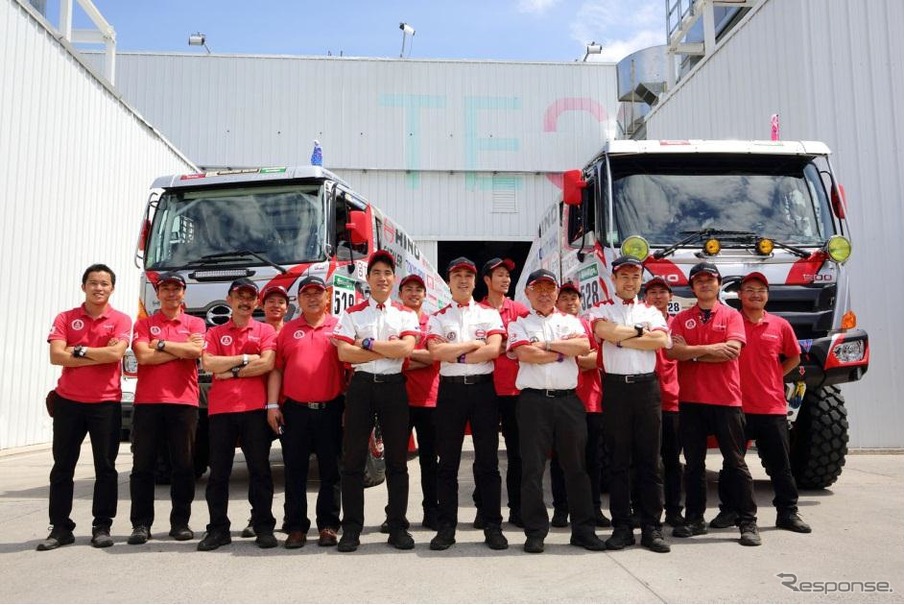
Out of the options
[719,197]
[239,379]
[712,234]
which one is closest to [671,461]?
[712,234]

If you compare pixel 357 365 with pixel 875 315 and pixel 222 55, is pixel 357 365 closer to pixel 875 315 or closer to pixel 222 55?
pixel 875 315

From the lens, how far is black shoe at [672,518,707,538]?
516cm

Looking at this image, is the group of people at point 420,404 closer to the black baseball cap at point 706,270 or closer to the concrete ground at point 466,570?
the black baseball cap at point 706,270

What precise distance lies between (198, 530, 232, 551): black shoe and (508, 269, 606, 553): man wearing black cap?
2.05 m

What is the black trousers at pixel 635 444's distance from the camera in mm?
4891

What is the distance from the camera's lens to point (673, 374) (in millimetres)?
5559

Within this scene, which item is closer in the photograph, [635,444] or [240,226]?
[635,444]

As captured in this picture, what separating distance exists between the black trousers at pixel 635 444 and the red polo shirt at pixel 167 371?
9.75ft

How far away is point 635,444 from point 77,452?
3885 millimetres

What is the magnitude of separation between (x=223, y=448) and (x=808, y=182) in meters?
5.63

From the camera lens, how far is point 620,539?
4.82 meters

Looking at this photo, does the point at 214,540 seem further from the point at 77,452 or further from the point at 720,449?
the point at 720,449

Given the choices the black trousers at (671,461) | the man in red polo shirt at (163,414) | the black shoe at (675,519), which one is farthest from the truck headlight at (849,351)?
the man in red polo shirt at (163,414)

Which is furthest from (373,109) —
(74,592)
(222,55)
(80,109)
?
(74,592)
